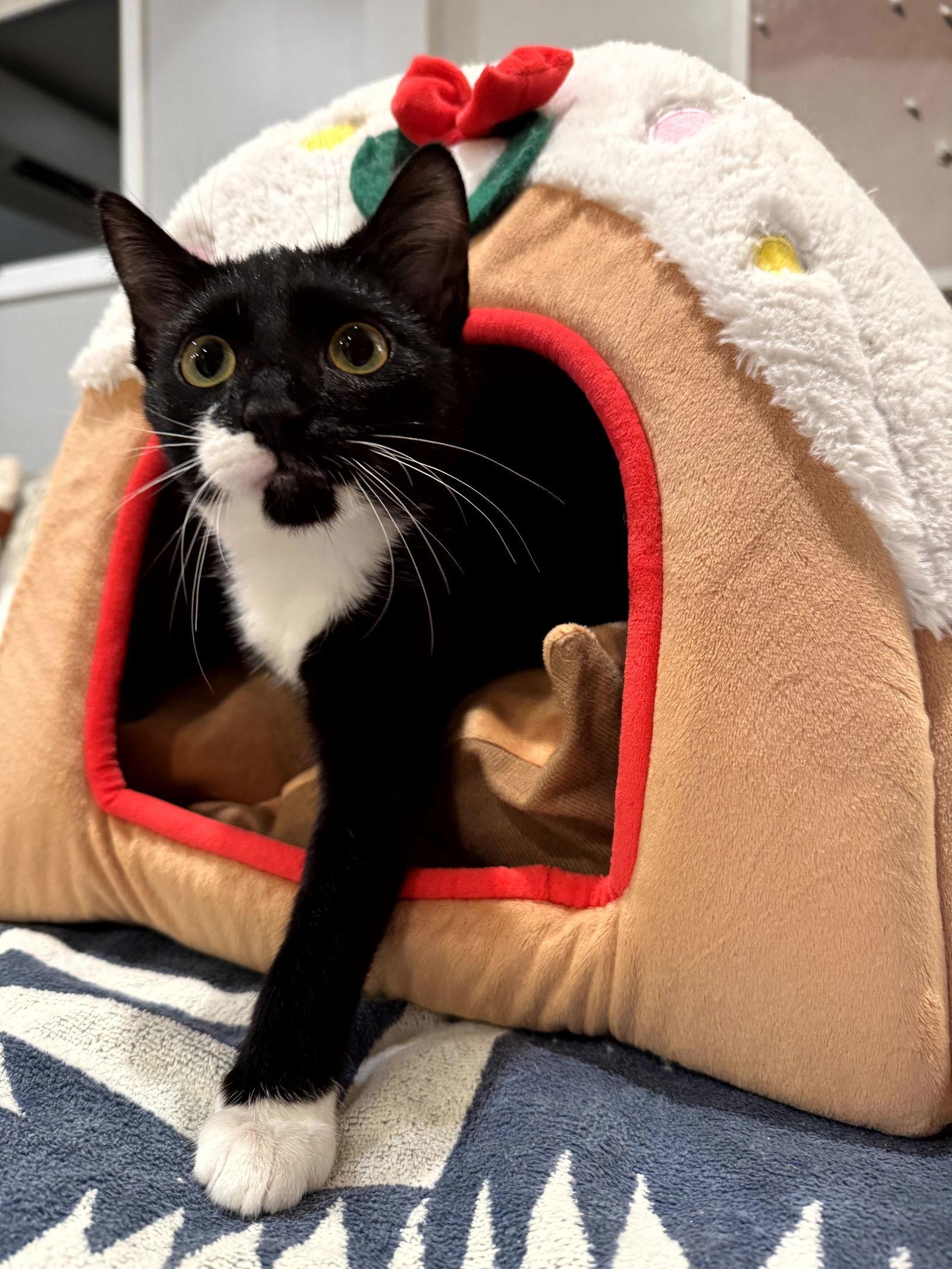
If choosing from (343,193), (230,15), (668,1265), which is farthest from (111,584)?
(230,15)

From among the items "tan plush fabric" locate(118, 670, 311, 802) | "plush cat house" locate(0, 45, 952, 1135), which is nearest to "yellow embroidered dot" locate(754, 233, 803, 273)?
"plush cat house" locate(0, 45, 952, 1135)

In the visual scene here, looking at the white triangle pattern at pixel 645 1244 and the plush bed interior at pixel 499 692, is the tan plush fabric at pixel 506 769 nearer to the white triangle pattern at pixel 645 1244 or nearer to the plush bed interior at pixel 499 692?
the plush bed interior at pixel 499 692

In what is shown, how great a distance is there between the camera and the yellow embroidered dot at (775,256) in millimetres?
741

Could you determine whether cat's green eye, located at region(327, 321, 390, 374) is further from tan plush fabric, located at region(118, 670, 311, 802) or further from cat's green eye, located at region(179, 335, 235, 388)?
tan plush fabric, located at region(118, 670, 311, 802)

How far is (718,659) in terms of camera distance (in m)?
0.68

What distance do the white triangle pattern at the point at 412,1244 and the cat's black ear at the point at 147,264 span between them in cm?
79

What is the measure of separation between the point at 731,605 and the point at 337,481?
0.34 metres

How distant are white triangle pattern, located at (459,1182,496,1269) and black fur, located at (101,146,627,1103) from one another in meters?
0.15

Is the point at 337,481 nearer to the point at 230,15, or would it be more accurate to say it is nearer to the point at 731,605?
the point at 731,605

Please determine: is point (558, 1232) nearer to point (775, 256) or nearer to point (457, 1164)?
point (457, 1164)

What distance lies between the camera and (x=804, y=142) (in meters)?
0.82

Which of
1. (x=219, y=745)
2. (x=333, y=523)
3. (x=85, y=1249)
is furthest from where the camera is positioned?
Result: (x=219, y=745)

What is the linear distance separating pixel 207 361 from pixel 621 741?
50 centimetres

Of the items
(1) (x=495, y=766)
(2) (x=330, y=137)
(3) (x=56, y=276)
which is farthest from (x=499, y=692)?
(3) (x=56, y=276)
